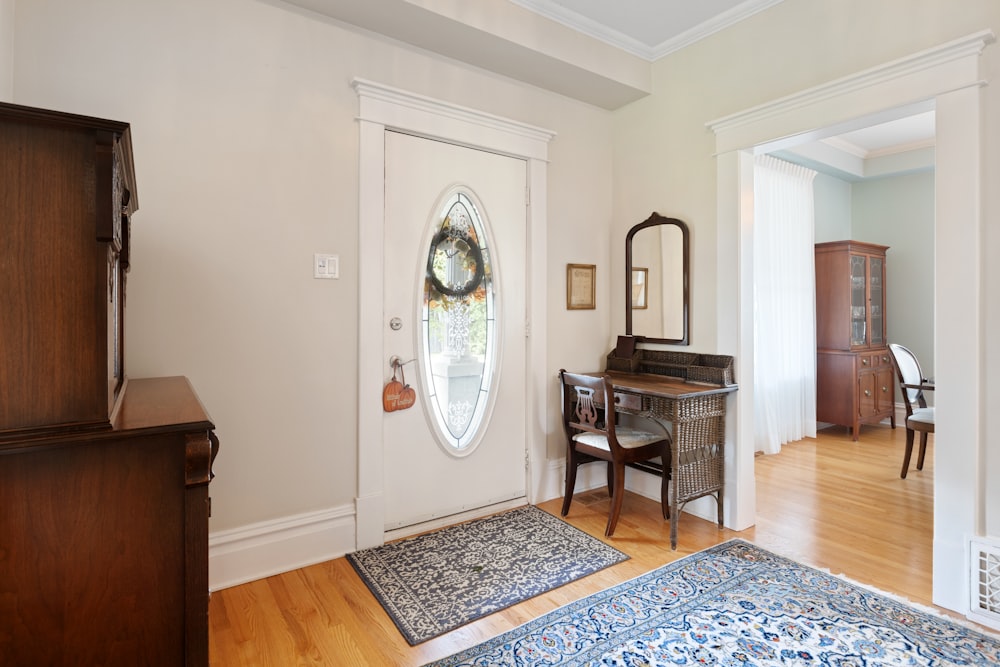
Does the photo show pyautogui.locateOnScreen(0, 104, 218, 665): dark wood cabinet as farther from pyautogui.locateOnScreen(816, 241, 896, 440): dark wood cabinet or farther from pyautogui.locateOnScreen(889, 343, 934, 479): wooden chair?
pyautogui.locateOnScreen(816, 241, 896, 440): dark wood cabinet

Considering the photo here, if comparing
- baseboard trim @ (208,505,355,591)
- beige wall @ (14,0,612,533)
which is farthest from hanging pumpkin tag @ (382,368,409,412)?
baseboard trim @ (208,505,355,591)

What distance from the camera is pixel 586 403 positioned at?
9.47 feet

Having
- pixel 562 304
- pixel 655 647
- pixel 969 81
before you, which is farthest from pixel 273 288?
pixel 969 81

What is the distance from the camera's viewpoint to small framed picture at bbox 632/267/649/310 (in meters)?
3.33

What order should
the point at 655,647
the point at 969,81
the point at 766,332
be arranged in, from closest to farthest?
the point at 655,647
the point at 969,81
the point at 766,332

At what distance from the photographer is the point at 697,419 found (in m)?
2.72

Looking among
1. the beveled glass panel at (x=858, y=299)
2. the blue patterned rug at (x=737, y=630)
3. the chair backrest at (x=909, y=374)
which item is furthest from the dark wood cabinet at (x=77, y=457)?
the beveled glass panel at (x=858, y=299)

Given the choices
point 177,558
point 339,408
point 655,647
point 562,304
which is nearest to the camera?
point 177,558

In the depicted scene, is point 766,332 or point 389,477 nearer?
point 389,477

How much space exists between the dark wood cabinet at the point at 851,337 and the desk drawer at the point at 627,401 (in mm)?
3133

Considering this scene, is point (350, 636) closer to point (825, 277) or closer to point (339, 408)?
point (339, 408)

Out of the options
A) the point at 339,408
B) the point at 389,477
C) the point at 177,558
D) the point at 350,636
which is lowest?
the point at 350,636

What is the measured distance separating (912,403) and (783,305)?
122 centimetres

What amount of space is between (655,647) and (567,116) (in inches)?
114
